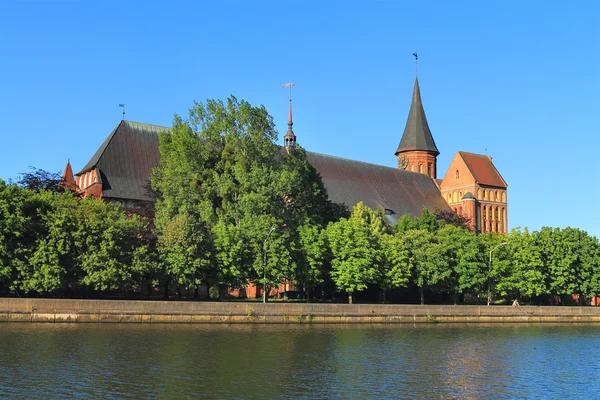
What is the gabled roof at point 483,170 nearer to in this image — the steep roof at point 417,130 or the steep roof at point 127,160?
the steep roof at point 417,130

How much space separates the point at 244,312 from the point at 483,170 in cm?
7027

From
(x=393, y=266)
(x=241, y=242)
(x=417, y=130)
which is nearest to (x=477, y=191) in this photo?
(x=417, y=130)

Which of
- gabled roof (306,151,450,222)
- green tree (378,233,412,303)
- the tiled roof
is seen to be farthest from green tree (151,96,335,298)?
gabled roof (306,151,450,222)

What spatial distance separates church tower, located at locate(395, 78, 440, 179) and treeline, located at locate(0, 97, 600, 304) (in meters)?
46.4

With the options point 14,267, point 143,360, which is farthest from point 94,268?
point 143,360

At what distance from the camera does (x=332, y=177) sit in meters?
99.6

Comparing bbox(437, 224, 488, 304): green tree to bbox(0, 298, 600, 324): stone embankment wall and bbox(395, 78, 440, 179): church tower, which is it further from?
bbox(395, 78, 440, 179): church tower

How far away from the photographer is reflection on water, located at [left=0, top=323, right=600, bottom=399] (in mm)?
24891

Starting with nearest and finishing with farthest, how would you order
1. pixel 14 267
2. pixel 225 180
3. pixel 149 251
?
pixel 14 267
pixel 149 251
pixel 225 180

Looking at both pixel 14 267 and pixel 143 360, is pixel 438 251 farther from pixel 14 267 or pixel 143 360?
pixel 143 360

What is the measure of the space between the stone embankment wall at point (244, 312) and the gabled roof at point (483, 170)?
46111 millimetres

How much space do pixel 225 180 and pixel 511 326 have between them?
84.9 ft

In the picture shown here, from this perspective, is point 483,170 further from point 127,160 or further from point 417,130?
point 127,160

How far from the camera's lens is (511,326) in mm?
57844
